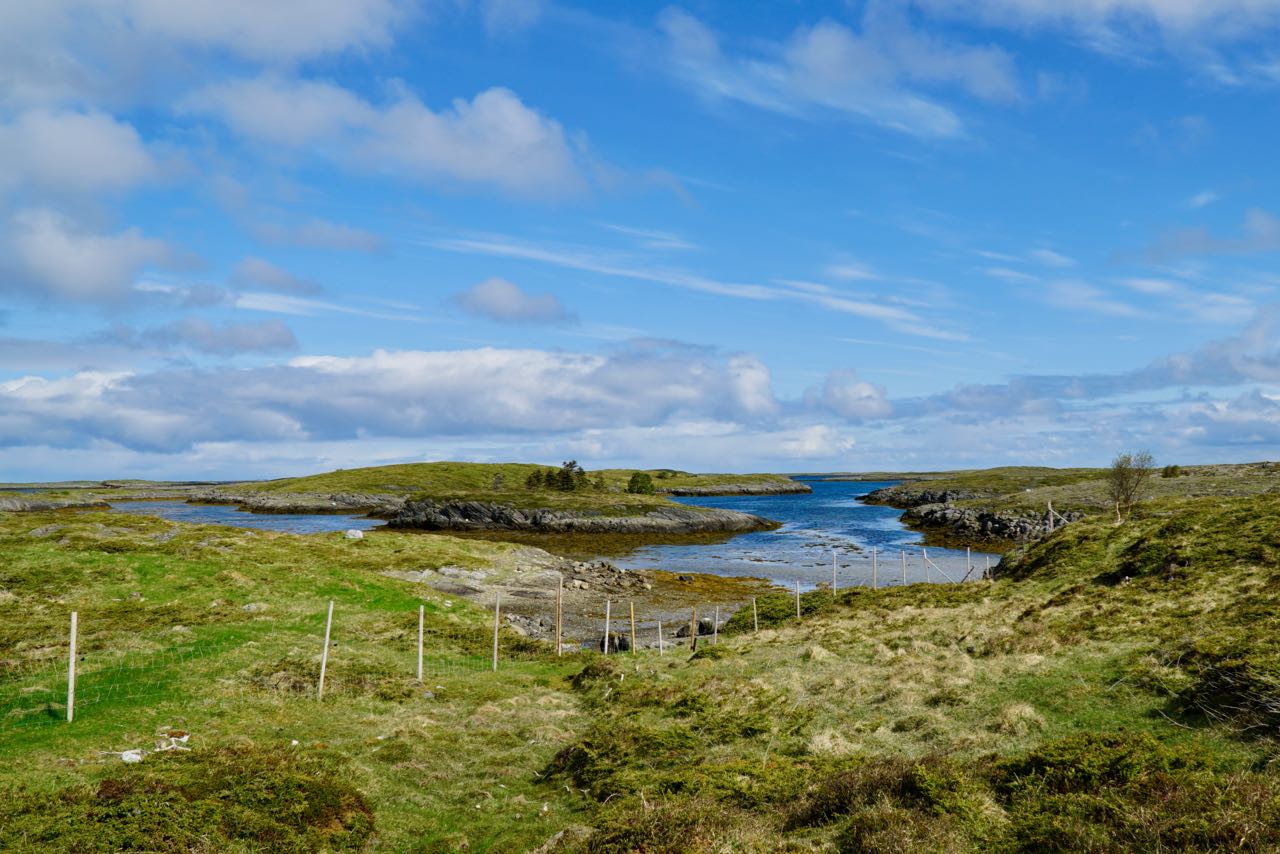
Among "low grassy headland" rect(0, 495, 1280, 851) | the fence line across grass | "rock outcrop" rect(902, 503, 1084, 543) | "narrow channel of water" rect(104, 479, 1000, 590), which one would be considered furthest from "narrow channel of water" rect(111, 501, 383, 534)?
"rock outcrop" rect(902, 503, 1084, 543)

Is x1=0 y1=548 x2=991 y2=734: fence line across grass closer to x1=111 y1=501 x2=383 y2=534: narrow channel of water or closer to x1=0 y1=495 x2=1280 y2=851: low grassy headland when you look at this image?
x1=0 y1=495 x2=1280 y2=851: low grassy headland

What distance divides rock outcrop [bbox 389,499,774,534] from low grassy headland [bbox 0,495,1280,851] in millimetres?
85322

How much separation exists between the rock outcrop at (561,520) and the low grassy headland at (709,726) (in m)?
85.3

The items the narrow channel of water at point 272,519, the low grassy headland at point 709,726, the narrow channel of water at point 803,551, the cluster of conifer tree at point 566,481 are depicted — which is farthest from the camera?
the cluster of conifer tree at point 566,481

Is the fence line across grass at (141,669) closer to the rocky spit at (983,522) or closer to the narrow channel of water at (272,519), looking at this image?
the rocky spit at (983,522)

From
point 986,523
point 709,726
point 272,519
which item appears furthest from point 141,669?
point 272,519

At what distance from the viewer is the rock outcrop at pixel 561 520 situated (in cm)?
12369

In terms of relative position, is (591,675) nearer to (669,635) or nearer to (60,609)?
(669,635)

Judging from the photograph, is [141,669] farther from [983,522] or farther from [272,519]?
[272,519]

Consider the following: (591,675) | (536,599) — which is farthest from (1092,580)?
(536,599)

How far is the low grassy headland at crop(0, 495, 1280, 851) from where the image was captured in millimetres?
12008

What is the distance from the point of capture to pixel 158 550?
4719 centimetres

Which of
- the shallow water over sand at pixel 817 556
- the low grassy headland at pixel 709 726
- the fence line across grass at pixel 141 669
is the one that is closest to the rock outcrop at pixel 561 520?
the shallow water over sand at pixel 817 556

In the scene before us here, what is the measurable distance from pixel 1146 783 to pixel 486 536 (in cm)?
10796
